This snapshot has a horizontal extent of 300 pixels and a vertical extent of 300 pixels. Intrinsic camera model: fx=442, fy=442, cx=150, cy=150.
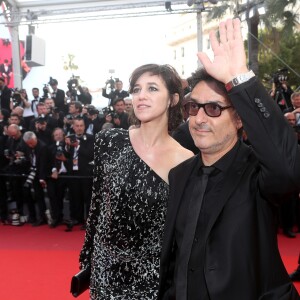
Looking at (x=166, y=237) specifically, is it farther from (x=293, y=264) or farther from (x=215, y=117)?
(x=293, y=264)

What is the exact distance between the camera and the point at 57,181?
23.6ft

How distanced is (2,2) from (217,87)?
512 inches

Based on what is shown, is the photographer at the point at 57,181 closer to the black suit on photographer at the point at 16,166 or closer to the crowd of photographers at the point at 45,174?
the crowd of photographers at the point at 45,174

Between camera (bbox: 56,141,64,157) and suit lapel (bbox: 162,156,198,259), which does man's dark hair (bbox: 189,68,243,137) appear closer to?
suit lapel (bbox: 162,156,198,259)

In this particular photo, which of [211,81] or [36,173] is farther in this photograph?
[36,173]

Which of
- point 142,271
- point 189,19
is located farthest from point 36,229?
point 189,19

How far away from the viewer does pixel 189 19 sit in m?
50.2

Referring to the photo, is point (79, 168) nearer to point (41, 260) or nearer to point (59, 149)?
point (59, 149)

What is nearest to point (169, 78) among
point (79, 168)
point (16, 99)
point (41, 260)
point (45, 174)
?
point (41, 260)

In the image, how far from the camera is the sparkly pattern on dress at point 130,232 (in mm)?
2270

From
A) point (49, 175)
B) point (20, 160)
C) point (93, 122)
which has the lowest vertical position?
point (49, 175)

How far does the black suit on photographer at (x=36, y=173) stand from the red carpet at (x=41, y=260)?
11.4 inches

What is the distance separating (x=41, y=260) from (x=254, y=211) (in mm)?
4379

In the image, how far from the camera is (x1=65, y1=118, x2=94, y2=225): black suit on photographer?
694cm
